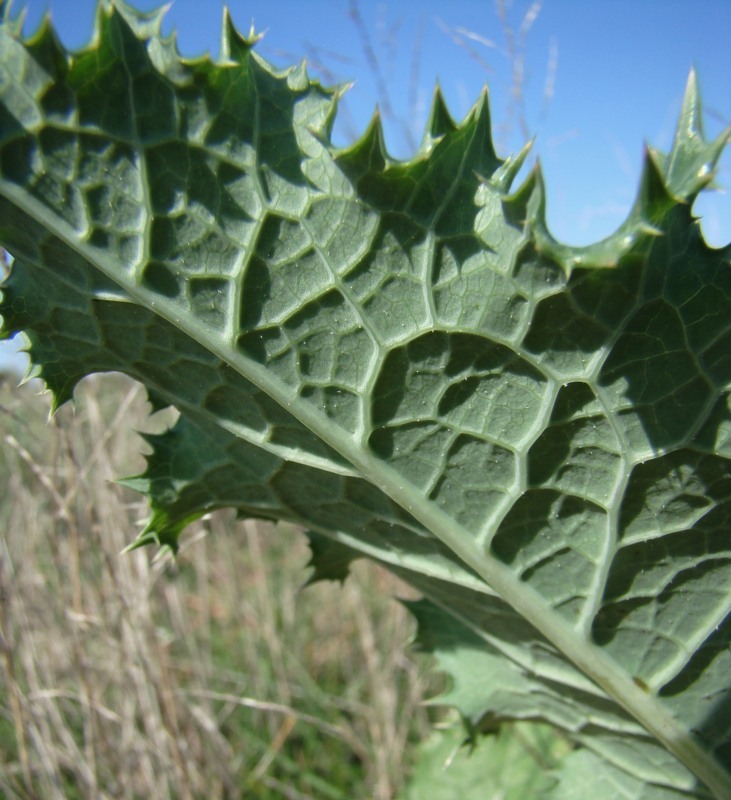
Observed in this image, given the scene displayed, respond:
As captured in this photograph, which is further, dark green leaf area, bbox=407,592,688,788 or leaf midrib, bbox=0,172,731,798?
dark green leaf area, bbox=407,592,688,788

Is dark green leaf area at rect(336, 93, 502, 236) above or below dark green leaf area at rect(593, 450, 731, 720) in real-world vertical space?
above

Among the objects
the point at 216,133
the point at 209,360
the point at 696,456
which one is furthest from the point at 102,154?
the point at 696,456

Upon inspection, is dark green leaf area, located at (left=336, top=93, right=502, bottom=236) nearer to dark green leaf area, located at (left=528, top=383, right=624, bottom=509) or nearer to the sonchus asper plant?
the sonchus asper plant

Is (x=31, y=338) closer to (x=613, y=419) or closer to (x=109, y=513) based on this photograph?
(x=613, y=419)

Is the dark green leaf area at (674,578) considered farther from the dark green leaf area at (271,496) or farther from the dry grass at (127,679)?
the dry grass at (127,679)

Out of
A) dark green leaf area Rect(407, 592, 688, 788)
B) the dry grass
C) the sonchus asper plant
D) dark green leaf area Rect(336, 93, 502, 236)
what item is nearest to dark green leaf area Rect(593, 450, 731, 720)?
the sonchus asper plant

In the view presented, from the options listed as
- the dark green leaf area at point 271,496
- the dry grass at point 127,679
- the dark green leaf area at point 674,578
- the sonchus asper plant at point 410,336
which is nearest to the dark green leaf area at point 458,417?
the sonchus asper plant at point 410,336

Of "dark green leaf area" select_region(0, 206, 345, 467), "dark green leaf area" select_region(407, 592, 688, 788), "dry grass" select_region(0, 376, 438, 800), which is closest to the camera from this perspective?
"dark green leaf area" select_region(0, 206, 345, 467)
